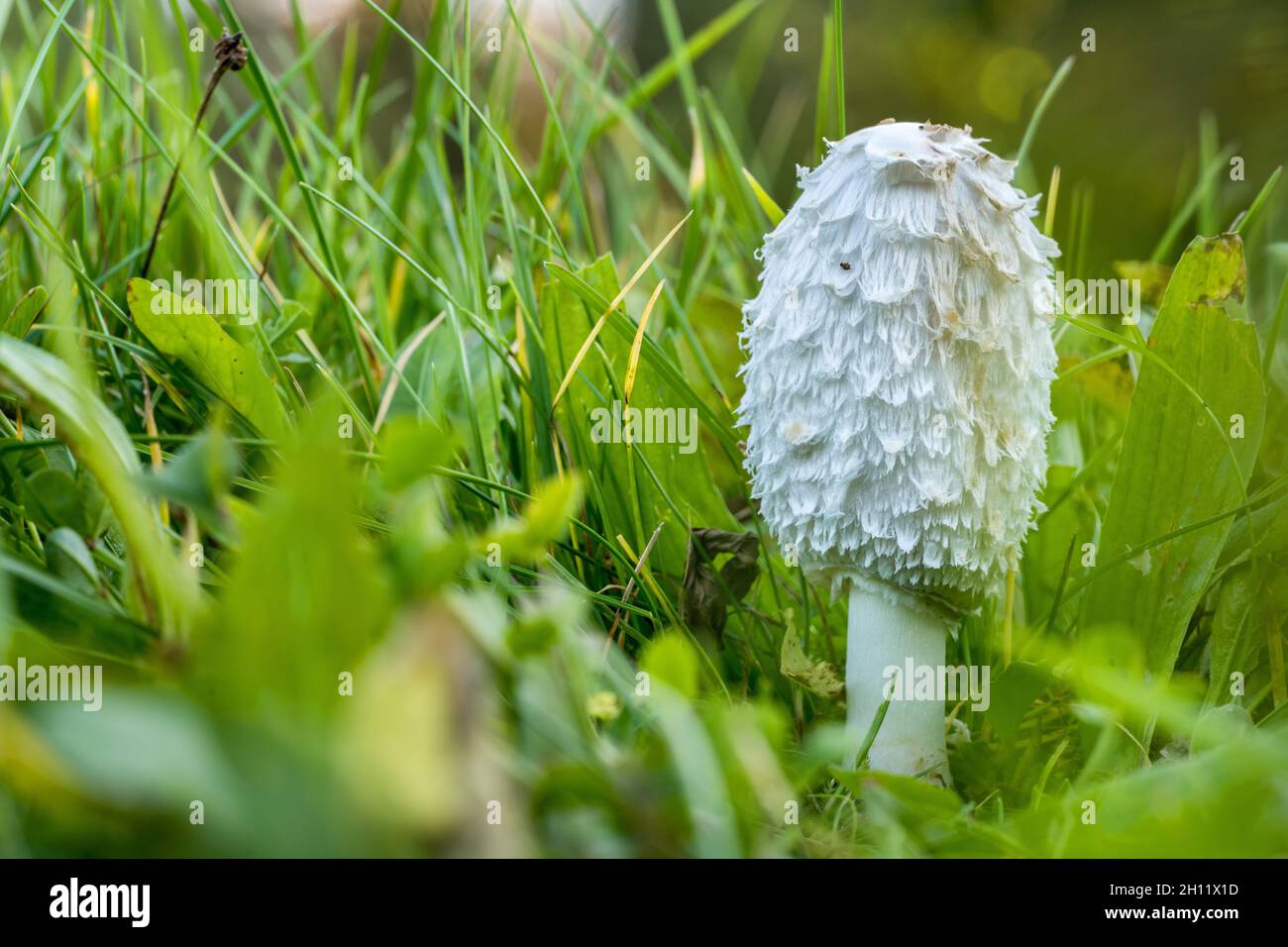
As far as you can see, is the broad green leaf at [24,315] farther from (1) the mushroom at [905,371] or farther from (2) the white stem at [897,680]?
(2) the white stem at [897,680]

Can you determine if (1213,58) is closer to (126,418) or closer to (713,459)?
(713,459)

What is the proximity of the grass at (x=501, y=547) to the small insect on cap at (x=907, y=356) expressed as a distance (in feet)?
0.36

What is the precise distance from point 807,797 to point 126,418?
0.84 meters

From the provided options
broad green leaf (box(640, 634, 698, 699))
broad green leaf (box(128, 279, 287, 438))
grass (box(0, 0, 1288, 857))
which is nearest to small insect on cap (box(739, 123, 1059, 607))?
grass (box(0, 0, 1288, 857))

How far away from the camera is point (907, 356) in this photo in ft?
2.94

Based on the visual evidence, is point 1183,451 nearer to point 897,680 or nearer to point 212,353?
point 897,680

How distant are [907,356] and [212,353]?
665 mm

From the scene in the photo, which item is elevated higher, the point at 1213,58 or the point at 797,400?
the point at 1213,58

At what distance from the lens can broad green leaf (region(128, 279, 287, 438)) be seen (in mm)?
957

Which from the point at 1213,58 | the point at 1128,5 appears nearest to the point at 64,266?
the point at 1213,58

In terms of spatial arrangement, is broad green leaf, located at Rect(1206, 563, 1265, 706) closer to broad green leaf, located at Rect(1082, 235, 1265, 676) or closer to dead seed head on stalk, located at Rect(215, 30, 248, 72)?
broad green leaf, located at Rect(1082, 235, 1265, 676)

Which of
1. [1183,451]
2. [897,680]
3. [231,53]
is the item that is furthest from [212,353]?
[1183,451]

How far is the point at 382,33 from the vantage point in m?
1.45

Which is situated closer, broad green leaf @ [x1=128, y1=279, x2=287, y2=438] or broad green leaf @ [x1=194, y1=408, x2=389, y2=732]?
broad green leaf @ [x1=194, y1=408, x2=389, y2=732]
